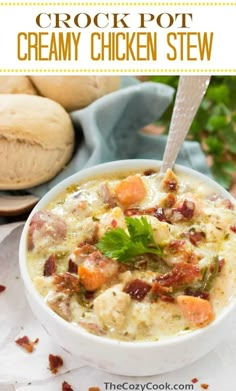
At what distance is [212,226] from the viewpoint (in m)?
2.08

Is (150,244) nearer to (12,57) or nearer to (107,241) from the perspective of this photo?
(107,241)

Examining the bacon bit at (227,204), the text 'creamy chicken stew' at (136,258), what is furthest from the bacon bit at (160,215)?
the bacon bit at (227,204)

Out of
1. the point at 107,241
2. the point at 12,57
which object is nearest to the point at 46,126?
the point at 12,57

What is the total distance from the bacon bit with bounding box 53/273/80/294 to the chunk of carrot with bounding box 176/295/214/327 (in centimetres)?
32

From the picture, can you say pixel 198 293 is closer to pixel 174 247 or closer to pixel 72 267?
pixel 174 247

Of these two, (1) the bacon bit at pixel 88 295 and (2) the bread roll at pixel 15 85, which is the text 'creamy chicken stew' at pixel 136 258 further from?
(2) the bread roll at pixel 15 85

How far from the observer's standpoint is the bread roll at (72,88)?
113 inches

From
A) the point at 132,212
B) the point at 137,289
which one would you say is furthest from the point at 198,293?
the point at 132,212

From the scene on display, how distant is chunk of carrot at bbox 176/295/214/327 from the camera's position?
1.84 metres

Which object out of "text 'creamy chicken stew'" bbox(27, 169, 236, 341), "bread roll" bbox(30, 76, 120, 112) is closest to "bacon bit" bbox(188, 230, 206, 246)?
"text 'creamy chicken stew'" bbox(27, 169, 236, 341)

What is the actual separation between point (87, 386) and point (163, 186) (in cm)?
73

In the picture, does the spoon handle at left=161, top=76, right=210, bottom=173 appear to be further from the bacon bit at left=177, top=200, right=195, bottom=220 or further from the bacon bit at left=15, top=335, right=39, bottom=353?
the bacon bit at left=15, top=335, right=39, bottom=353

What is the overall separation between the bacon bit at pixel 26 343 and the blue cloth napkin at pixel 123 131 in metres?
0.67

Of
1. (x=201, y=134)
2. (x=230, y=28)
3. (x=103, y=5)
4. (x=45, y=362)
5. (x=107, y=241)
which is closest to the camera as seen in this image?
(x=107, y=241)
